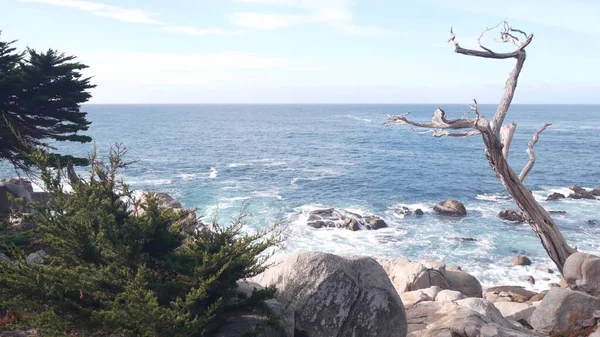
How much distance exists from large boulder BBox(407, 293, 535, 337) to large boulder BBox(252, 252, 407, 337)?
146cm

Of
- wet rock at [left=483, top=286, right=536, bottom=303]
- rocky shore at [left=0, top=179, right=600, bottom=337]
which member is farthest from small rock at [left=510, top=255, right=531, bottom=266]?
rocky shore at [left=0, top=179, right=600, bottom=337]

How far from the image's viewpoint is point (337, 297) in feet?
28.9

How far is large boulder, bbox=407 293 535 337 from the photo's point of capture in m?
9.98

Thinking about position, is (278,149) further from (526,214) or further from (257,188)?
(526,214)

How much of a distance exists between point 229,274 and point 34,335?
3.52 m

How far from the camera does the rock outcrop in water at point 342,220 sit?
3081cm

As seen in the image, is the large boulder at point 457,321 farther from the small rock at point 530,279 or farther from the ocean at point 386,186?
the small rock at point 530,279

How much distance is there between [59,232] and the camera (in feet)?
25.3

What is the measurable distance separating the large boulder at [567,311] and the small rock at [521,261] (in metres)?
13.0

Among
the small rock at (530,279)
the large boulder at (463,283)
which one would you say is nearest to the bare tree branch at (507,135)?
the large boulder at (463,283)

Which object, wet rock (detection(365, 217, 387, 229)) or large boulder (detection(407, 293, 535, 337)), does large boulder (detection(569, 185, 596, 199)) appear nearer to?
wet rock (detection(365, 217, 387, 229))

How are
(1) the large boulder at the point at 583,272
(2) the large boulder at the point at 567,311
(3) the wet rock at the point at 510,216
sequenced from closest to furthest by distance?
(2) the large boulder at the point at 567,311, (1) the large boulder at the point at 583,272, (3) the wet rock at the point at 510,216

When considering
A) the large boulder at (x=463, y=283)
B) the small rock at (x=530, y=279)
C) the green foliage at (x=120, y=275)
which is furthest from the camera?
the small rock at (x=530, y=279)

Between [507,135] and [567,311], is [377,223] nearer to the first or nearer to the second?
[567,311]
